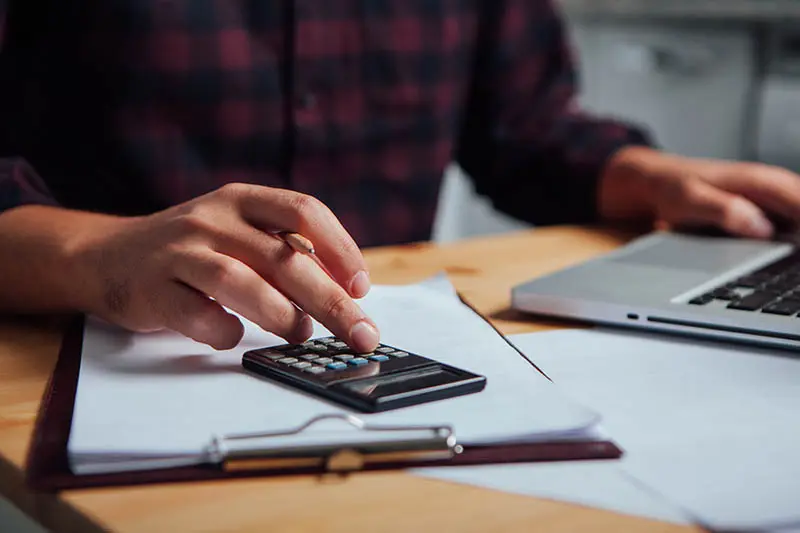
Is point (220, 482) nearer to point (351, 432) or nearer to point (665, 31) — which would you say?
point (351, 432)

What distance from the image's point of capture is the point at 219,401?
0.46 metres

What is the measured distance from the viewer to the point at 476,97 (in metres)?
1.32

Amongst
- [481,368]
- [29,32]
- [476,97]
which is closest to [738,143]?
[476,97]

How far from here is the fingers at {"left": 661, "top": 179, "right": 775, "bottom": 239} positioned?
95 centimetres

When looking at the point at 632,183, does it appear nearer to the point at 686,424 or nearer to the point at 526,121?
the point at 526,121

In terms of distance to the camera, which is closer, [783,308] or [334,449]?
[334,449]

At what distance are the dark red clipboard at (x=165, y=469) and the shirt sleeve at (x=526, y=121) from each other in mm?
758

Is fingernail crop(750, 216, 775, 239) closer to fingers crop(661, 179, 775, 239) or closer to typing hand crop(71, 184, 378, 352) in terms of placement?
fingers crop(661, 179, 775, 239)

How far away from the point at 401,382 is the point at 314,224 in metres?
0.13

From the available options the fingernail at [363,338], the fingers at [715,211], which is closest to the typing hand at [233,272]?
the fingernail at [363,338]

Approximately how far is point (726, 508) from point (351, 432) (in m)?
0.15

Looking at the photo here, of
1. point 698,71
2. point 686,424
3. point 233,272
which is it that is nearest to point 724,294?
point 686,424

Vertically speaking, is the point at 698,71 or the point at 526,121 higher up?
the point at 698,71

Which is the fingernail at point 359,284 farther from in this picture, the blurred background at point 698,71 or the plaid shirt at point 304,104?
the blurred background at point 698,71
